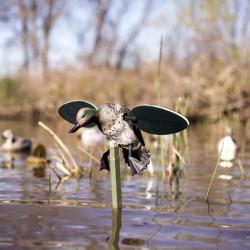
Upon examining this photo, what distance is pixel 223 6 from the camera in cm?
2423

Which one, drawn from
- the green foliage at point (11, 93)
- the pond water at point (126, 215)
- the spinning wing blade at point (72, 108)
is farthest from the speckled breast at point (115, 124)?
the green foliage at point (11, 93)

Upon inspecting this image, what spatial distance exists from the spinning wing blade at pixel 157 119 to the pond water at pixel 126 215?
22.8 inches

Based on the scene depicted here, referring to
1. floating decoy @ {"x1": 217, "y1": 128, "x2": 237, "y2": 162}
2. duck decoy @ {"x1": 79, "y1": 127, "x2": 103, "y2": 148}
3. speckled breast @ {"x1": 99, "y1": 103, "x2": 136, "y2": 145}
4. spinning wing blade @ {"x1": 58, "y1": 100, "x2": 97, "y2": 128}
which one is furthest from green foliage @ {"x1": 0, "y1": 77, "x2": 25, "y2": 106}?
speckled breast @ {"x1": 99, "y1": 103, "x2": 136, "y2": 145}

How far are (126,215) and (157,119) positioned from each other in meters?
0.82

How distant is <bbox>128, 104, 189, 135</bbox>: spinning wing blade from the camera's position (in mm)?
3168

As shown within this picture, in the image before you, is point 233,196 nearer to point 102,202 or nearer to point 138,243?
point 102,202

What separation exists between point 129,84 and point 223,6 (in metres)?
5.46

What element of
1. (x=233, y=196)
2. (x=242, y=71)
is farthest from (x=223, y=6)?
(x=233, y=196)

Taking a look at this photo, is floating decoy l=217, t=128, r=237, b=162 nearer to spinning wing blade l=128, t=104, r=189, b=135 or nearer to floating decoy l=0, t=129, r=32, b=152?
floating decoy l=0, t=129, r=32, b=152

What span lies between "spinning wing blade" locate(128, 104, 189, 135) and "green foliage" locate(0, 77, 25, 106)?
24.8 metres

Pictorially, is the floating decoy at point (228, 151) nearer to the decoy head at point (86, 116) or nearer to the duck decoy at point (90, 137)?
the duck decoy at point (90, 137)

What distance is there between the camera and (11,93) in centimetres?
2775

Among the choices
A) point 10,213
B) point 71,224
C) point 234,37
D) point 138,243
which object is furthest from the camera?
point 234,37

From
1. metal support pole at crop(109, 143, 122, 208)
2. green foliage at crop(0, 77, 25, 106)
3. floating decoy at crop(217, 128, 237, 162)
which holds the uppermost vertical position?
green foliage at crop(0, 77, 25, 106)
